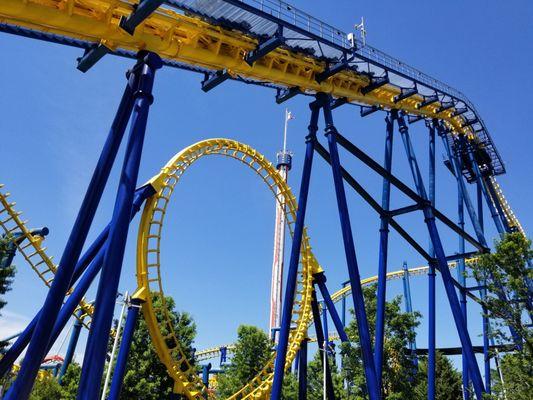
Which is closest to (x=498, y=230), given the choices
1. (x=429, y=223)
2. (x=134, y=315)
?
(x=429, y=223)

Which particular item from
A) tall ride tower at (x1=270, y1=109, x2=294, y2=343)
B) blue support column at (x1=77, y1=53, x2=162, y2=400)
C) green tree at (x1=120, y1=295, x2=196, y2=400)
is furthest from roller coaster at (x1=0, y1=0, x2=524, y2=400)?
tall ride tower at (x1=270, y1=109, x2=294, y2=343)

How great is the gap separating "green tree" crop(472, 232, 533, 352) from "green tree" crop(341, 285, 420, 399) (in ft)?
15.4

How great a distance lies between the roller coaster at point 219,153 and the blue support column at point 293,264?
29 mm

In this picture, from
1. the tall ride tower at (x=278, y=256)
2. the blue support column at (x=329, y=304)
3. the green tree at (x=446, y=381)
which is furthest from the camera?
the tall ride tower at (x=278, y=256)

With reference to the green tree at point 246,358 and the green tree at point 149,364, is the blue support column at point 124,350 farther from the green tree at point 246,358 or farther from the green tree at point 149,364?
the green tree at point 246,358

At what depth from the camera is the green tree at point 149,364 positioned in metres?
17.7

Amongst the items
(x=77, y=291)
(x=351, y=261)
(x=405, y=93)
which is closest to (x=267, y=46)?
(x=351, y=261)

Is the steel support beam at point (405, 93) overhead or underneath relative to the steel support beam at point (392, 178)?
overhead

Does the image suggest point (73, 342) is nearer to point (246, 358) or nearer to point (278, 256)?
point (246, 358)

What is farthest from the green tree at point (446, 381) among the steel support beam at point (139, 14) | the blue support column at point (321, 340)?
the steel support beam at point (139, 14)

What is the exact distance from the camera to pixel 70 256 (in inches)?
276

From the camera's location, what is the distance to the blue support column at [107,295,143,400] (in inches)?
468

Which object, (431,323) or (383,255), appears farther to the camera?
(431,323)

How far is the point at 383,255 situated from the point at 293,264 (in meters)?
4.23
